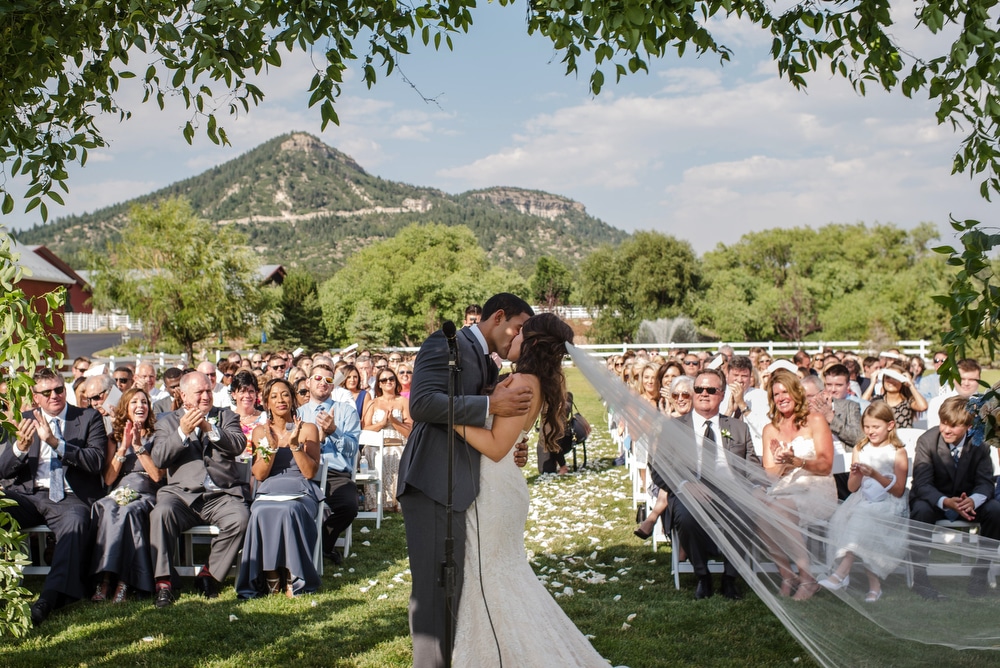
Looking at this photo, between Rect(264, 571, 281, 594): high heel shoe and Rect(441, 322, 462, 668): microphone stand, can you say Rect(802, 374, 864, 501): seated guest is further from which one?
Rect(441, 322, 462, 668): microphone stand

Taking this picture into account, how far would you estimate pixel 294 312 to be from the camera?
5372 cm

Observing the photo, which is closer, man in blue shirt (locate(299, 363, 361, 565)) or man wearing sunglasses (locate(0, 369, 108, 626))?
man wearing sunglasses (locate(0, 369, 108, 626))

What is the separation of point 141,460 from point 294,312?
156 ft

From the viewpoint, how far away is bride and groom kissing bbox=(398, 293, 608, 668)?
13.8 feet

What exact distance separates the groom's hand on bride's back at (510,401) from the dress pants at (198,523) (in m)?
3.88

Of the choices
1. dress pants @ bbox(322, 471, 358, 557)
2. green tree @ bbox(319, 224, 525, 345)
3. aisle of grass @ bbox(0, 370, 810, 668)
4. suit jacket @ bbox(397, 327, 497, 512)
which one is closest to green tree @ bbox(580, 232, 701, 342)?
green tree @ bbox(319, 224, 525, 345)

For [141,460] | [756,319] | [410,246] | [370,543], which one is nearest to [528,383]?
[141,460]

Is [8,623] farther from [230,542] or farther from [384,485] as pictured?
[384,485]

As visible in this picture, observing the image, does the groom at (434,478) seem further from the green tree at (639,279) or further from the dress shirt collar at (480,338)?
the green tree at (639,279)

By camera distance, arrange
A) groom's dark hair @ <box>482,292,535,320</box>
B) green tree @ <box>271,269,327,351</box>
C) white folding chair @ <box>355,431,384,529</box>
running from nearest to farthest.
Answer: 1. groom's dark hair @ <box>482,292,535,320</box>
2. white folding chair @ <box>355,431,384,529</box>
3. green tree @ <box>271,269,327,351</box>

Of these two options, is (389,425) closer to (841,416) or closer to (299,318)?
(841,416)

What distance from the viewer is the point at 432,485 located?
4199 mm

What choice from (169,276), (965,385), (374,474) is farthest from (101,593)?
(169,276)

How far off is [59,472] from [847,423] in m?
7.49
